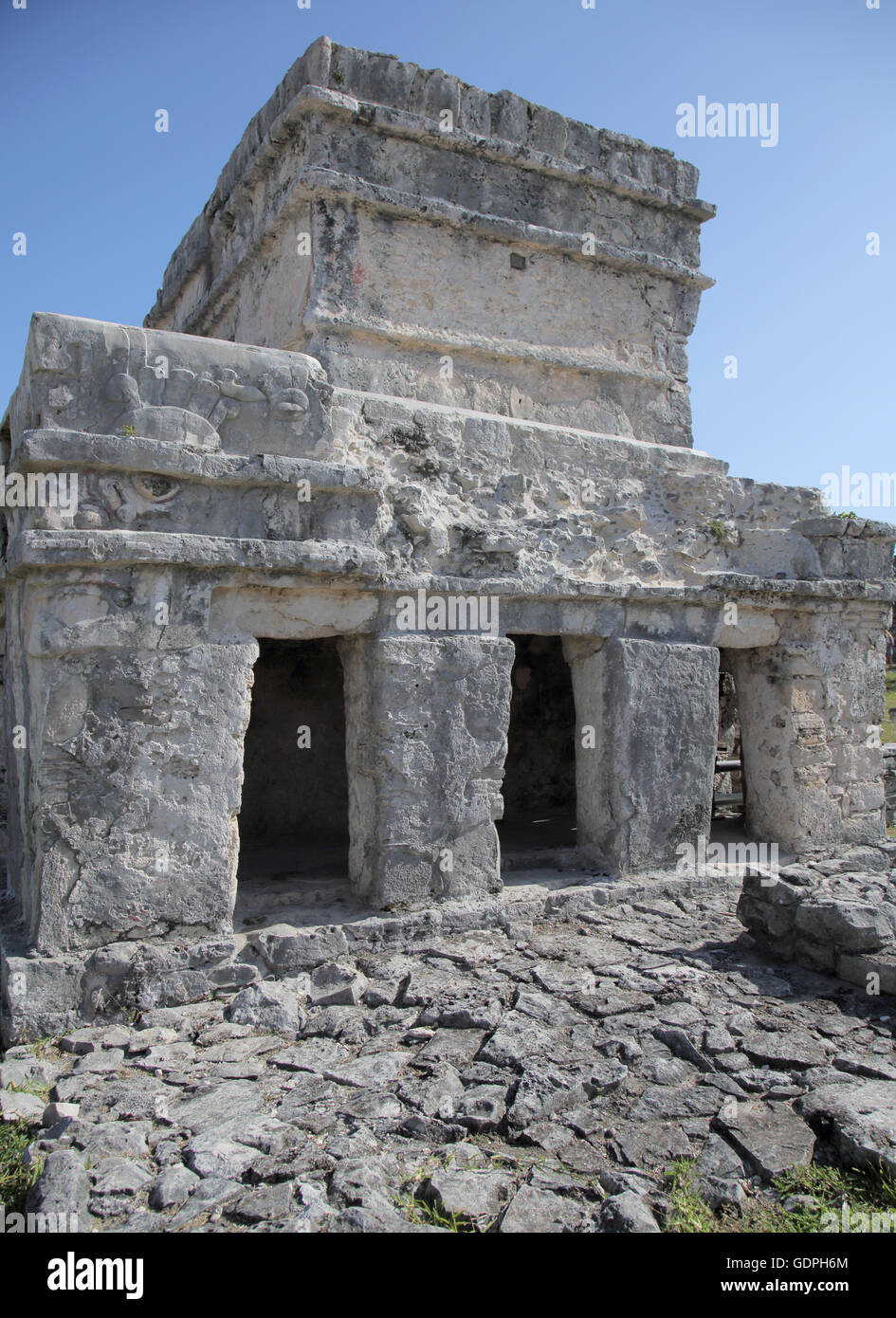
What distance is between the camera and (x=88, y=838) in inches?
161

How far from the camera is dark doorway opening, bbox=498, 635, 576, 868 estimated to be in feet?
27.8

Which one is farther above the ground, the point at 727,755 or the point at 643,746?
the point at 643,746

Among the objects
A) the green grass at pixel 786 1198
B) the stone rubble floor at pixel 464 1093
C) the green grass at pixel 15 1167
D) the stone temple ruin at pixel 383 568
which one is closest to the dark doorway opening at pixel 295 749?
the stone temple ruin at pixel 383 568

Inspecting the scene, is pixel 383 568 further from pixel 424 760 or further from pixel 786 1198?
pixel 786 1198

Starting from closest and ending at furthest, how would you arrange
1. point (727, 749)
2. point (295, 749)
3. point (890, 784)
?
point (295, 749) → point (890, 784) → point (727, 749)

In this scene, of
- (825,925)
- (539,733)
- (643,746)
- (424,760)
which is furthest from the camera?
(539,733)

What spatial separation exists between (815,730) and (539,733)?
282cm

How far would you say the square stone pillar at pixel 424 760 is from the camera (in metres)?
4.80

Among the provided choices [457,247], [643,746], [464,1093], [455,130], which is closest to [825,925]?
[643,746]

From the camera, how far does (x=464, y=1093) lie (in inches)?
133

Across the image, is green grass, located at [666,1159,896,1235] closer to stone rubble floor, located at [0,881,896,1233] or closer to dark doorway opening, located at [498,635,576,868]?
stone rubble floor, located at [0,881,896,1233]

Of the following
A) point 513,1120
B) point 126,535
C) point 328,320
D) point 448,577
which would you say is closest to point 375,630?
point 448,577

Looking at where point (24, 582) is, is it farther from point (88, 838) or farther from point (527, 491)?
point (527, 491)

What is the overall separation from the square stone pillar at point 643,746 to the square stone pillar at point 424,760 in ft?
2.68
